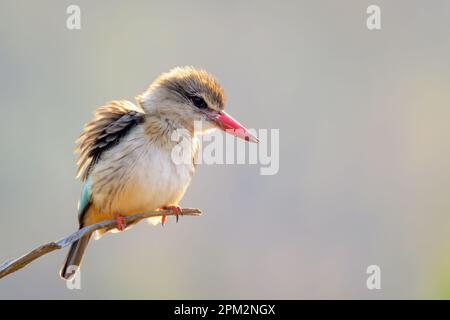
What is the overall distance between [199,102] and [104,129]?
1.87 feet

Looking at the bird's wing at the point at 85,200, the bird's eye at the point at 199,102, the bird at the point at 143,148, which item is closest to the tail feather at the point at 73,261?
the bird at the point at 143,148

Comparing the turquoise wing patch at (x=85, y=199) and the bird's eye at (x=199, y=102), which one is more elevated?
the bird's eye at (x=199, y=102)

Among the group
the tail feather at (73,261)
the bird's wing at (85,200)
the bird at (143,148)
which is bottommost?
the tail feather at (73,261)

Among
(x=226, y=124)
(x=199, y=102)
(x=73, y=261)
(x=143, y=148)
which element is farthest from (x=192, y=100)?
(x=73, y=261)

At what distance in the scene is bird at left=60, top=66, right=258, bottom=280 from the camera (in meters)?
4.89

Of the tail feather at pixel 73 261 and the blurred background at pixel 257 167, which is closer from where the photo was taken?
the tail feather at pixel 73 261

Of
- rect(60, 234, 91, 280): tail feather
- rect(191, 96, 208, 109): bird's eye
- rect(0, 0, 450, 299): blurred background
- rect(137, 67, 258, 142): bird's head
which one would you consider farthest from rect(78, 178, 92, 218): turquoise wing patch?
rect(0, 0, 450, 299): blurred background

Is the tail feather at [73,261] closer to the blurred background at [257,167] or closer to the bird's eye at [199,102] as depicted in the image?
the bird's eye at [199,102]

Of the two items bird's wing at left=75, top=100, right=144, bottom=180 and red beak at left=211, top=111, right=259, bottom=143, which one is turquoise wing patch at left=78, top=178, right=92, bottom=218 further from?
red beak at left=211, top=111, right=259, bottom=143

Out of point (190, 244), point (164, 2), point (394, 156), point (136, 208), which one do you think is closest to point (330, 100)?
point (394, 156)

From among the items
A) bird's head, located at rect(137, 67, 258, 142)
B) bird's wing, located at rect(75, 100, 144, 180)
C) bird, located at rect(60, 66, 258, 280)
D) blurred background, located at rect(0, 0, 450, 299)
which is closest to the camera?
bird, located at rect(60, 66, 258, 280)

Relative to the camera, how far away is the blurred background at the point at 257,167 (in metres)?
12.5

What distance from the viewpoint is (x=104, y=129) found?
5008mm

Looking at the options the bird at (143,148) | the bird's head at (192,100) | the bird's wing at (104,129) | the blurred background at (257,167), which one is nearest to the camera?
the bird at (143,148)
